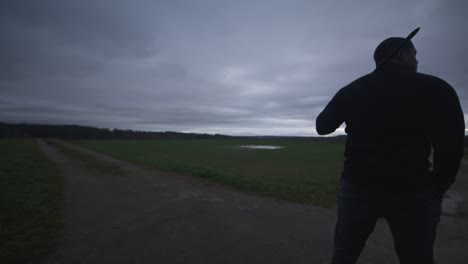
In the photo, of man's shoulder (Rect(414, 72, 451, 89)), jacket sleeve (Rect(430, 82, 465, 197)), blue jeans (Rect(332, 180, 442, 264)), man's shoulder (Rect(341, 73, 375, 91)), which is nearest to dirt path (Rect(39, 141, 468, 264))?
blue jeans (Rect(332, 180, 442, 264))

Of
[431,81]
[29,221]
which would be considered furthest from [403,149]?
[29,221]

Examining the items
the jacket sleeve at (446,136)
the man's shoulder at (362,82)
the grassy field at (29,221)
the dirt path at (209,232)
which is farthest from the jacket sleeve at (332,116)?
the grassy field at (29,221)

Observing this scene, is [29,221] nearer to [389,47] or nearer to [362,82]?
[362,82]

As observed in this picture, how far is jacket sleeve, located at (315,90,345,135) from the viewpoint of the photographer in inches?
64.7

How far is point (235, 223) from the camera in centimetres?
411

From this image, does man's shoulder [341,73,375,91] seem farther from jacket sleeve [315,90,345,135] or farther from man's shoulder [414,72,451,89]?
man's shoulder [414,72,451,89]

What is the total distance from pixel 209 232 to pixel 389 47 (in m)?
3.65

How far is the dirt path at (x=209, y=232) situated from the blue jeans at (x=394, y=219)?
1.60 metres

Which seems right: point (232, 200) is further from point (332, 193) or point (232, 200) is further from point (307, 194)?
point (332, 193)

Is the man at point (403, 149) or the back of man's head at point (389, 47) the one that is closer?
the man at point (403, 149)

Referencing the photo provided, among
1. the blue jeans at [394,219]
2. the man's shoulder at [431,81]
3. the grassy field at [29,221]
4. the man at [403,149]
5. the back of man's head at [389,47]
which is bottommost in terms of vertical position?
the grassy field at [29,221]

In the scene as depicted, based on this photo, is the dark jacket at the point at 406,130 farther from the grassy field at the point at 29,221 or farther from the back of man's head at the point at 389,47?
the grassy field at the point at 29,221

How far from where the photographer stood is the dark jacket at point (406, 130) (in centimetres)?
132

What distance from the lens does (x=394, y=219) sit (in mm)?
1439
